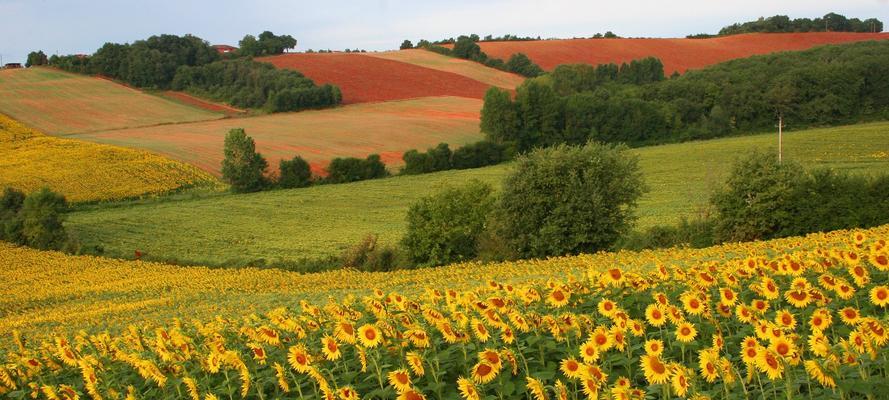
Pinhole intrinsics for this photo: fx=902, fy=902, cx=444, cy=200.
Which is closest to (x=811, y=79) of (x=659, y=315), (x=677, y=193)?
(x=677, y=193)

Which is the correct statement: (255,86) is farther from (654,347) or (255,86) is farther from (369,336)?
(654,347)

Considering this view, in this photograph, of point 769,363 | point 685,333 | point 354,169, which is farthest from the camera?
point 354,169

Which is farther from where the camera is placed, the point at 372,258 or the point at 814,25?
the point at 814,25

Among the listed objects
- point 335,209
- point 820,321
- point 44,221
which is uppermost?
point 820,321

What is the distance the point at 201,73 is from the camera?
114125mm

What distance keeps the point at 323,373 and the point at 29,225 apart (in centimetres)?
4888

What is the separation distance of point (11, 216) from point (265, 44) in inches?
3226

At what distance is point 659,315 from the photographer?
21.4 ft

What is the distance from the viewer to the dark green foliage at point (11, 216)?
50719 millimetres

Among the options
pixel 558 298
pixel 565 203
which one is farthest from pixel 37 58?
pixel 558 298

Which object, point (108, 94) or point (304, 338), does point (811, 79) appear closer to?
point (108, 94)

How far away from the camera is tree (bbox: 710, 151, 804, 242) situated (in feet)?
113

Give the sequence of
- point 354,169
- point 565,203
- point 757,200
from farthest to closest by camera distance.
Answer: point 354,169 < point 565,203 < point 757,200

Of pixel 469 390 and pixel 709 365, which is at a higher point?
pixel 709 365
